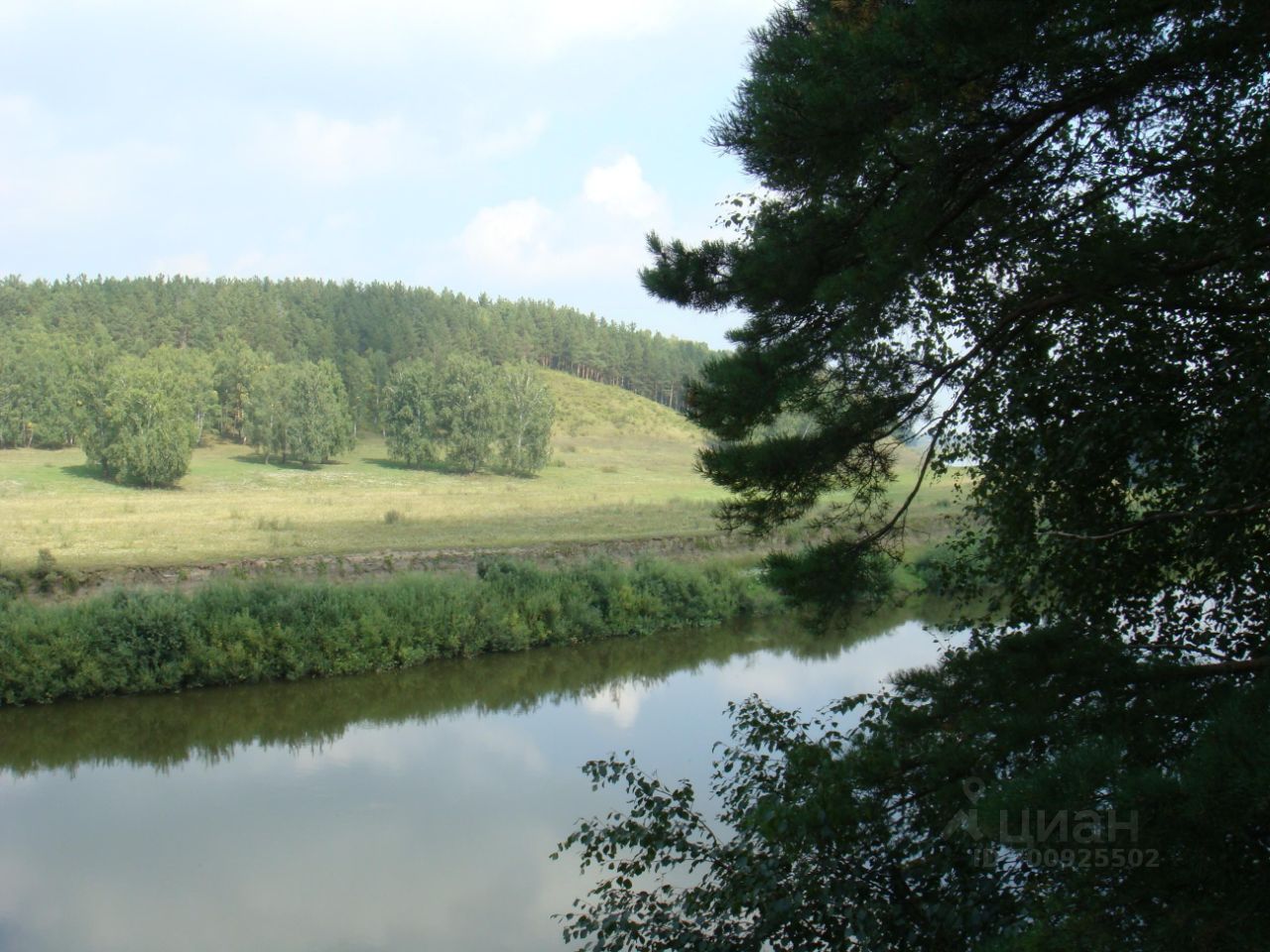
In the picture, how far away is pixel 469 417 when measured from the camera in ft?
173

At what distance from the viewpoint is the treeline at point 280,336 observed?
5109cm

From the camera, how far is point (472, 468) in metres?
52.8

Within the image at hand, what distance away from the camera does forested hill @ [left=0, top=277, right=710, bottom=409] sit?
6481 cm

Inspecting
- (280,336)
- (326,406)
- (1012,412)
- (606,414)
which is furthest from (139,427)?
(1012,412)

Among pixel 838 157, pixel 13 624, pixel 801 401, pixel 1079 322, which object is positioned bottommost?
pixel 13 624

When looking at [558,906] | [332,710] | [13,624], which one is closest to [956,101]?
[558,906]

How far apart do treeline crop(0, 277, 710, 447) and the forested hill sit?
11cm

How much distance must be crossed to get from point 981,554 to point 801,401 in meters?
1.32

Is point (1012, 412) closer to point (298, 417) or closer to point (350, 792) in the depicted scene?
point (350, 792)

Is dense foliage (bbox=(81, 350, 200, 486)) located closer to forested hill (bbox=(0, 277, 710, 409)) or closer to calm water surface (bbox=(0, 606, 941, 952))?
forested hill (bbox=(0, 277, 710, 409))

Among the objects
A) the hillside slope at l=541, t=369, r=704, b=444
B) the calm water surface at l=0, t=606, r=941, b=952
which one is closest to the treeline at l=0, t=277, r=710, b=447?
the hillside slope at l=541, t=369, r=704, b=444

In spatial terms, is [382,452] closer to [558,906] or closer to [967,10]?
[558,906]

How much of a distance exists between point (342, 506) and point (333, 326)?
1677 inches

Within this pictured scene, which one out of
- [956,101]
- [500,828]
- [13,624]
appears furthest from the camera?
[13,624]
